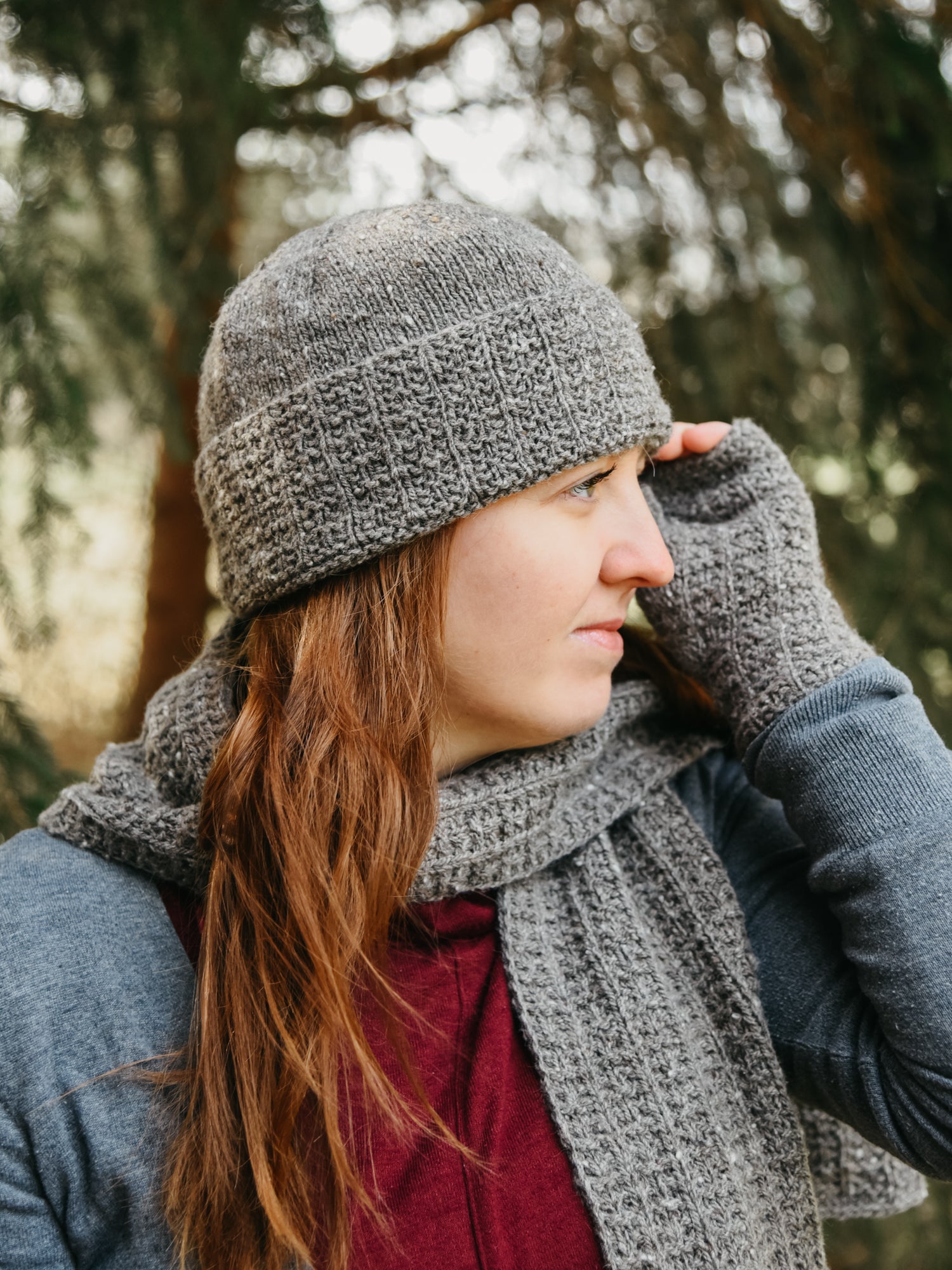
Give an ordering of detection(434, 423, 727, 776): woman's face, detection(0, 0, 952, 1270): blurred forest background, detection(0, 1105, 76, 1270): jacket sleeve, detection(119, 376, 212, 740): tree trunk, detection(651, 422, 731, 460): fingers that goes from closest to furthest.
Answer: detection(0, 1105, 76, 1270): jacket sleeve, detection(434, 423, 727, 776): woman's face, detection(651, 422, 731, 460): fingers, detection(0, 0, 952, 1270): blurred forest background, detection(119, 376, 212, 740): tree trunk

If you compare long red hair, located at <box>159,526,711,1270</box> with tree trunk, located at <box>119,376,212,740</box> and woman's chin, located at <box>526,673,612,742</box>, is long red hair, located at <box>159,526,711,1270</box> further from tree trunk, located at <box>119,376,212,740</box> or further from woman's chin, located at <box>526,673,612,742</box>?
tree trunk, located at <box>119,376,212,740</box>

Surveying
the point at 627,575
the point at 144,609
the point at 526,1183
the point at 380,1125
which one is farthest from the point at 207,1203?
the point at 144,609

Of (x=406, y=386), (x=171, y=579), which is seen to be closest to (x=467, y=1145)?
(x=406, y=386)

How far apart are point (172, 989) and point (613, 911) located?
56 cm

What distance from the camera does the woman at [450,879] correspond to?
1.11m

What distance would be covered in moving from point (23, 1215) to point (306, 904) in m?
0.44

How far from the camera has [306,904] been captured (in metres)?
1.14

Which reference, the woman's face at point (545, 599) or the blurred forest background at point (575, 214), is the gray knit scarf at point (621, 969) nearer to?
the woman's face at point (545, 599)

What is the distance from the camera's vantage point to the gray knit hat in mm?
1168

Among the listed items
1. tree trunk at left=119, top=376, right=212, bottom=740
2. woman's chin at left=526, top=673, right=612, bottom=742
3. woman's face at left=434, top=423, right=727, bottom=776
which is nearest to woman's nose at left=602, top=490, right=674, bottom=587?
woman's face at left=434, top=423, right=727, bottom=776

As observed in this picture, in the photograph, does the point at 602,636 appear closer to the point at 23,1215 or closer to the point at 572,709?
the point at 572,709

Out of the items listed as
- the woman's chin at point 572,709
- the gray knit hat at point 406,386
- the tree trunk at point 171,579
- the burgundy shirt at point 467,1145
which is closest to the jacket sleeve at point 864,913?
the woman's chin at point 572,709

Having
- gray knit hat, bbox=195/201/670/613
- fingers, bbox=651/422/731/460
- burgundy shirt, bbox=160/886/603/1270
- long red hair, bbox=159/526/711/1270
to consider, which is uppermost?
gray knit hat, bbox=195/201/670/613

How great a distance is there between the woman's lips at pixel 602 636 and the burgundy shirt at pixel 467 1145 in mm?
400
